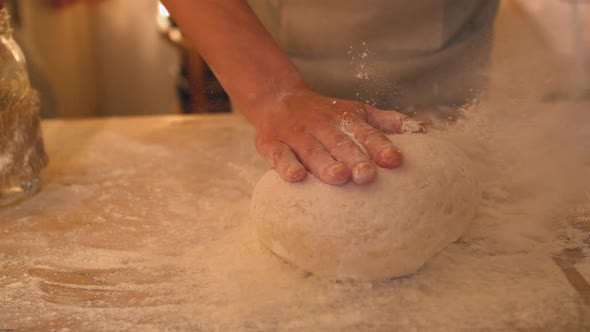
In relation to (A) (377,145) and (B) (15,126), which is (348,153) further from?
(B) (15,126)

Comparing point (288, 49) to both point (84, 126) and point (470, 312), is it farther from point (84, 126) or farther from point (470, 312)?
point (470, 312)

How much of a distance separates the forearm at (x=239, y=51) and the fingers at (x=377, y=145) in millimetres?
230

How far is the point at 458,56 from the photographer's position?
128 cm

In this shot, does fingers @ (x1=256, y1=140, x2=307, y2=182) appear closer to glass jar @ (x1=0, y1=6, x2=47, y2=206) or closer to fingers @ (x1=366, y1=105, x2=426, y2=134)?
fingers @ (x1=366, y1=105, x2=426, y2=134)

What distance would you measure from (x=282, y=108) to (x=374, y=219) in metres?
0.35

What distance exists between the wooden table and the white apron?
311 millimetres

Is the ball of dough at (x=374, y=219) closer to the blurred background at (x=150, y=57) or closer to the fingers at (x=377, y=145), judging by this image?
the fingers at (x=377, y=145)

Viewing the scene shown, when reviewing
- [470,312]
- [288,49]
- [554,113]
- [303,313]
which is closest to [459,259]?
[470,312]

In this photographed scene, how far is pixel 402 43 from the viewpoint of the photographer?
1.29 meters

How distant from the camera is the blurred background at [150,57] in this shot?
1.22 metres

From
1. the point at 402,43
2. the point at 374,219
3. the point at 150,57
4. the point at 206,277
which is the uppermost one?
the point at 402,43

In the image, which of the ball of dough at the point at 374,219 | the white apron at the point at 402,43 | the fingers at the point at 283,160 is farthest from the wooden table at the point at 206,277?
the white apron at the point at 402,43

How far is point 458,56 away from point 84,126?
1.06 m

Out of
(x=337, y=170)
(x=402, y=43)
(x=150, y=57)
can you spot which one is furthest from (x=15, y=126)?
(x=150, y=57)
